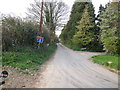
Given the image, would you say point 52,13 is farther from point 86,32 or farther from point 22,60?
point 22,60

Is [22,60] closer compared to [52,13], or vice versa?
[22,60]

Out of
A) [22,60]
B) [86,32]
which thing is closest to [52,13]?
[86,32]

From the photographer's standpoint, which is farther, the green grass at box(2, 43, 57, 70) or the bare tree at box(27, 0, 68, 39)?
the bare tree at box(27, 0, 68, 39)

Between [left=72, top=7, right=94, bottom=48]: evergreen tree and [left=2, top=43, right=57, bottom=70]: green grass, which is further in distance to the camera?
[left=72, top=7, right=94, bottom=48]: evergreen tree

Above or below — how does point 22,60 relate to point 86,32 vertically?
below

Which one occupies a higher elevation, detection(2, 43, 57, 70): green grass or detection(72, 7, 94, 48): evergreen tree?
detection(72, 7, 94, 48): evergreen tree

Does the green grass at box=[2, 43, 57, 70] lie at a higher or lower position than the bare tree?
lower

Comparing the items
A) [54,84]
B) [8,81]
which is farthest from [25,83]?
[54,84]

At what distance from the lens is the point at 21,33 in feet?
31.2

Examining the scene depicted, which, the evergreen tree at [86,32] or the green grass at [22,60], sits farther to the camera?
the evergreen tree at [86,32]

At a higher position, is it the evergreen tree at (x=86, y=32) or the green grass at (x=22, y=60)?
the evergreen tree at (x=86, y=32)

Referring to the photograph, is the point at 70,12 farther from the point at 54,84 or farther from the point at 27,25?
the point at 54,84

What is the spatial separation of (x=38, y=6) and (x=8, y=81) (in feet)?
57.9

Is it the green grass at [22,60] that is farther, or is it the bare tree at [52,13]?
the bare tree at [52,13]
